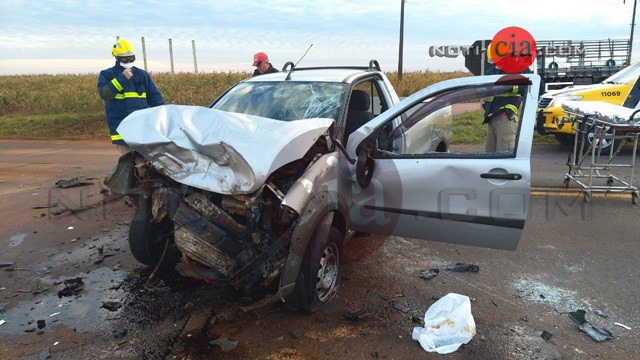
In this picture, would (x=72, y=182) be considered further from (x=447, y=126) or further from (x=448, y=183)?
(x=448, y=183)

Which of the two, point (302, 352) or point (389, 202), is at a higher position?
point (389, 202)

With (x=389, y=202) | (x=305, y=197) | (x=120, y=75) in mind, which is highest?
(x=120, y=75)

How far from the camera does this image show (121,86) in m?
5.46

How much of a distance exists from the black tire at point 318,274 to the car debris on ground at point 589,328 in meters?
1.75

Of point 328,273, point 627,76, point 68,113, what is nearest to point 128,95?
point 328,273

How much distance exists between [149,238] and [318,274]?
62.7 inches

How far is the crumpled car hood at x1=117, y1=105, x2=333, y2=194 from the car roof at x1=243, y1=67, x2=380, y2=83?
4.04 ft

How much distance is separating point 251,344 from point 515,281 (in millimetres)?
2325

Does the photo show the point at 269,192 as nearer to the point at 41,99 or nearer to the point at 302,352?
the point at 302,352

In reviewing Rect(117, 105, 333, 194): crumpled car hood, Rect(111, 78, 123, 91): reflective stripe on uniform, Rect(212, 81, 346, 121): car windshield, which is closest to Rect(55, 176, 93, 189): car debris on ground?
Rect(111, 78, 123, 91): reflective stripe on uniform

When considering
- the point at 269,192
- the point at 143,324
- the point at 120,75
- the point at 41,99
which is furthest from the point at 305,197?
the point at 41,99

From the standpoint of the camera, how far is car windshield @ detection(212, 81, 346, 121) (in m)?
4.10

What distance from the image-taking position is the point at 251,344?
3.01 meters

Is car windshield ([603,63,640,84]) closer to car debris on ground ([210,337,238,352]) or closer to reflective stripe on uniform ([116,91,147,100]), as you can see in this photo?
reflective stripe on uniform ([116,91,147,100])
